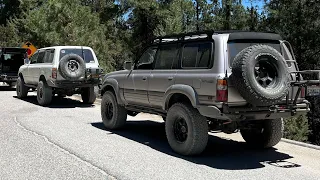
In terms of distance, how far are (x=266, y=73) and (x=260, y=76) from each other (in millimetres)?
130

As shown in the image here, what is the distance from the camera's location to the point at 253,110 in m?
6.04

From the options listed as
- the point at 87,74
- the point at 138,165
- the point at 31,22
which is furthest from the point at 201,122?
the point at 31,22

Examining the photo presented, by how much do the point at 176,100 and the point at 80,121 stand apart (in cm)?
423

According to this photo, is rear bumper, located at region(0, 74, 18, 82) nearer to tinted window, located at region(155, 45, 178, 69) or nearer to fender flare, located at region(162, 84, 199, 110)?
tinted window, located at region(155, 45, 178, 69)

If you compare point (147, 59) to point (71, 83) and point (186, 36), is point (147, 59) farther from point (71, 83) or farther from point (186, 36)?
point (71, 83)

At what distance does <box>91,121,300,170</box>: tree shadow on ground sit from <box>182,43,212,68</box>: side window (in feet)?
5.04

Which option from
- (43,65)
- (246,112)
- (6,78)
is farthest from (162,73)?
(6,78)

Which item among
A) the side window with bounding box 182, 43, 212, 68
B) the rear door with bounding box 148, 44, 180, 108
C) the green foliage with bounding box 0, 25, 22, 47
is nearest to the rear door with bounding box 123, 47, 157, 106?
→ the rear door with bounding box 148, 44, 180, 108

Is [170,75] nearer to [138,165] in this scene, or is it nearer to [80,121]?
[138,165]

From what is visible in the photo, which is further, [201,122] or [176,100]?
[176,100]

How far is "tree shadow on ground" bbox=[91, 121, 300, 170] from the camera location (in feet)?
20.6

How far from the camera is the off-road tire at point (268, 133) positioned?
7.10m

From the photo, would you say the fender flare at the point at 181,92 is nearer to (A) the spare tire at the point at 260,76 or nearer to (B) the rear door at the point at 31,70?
(A) the spare tire at the point at 260,76

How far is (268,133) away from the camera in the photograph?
23.6 feet
